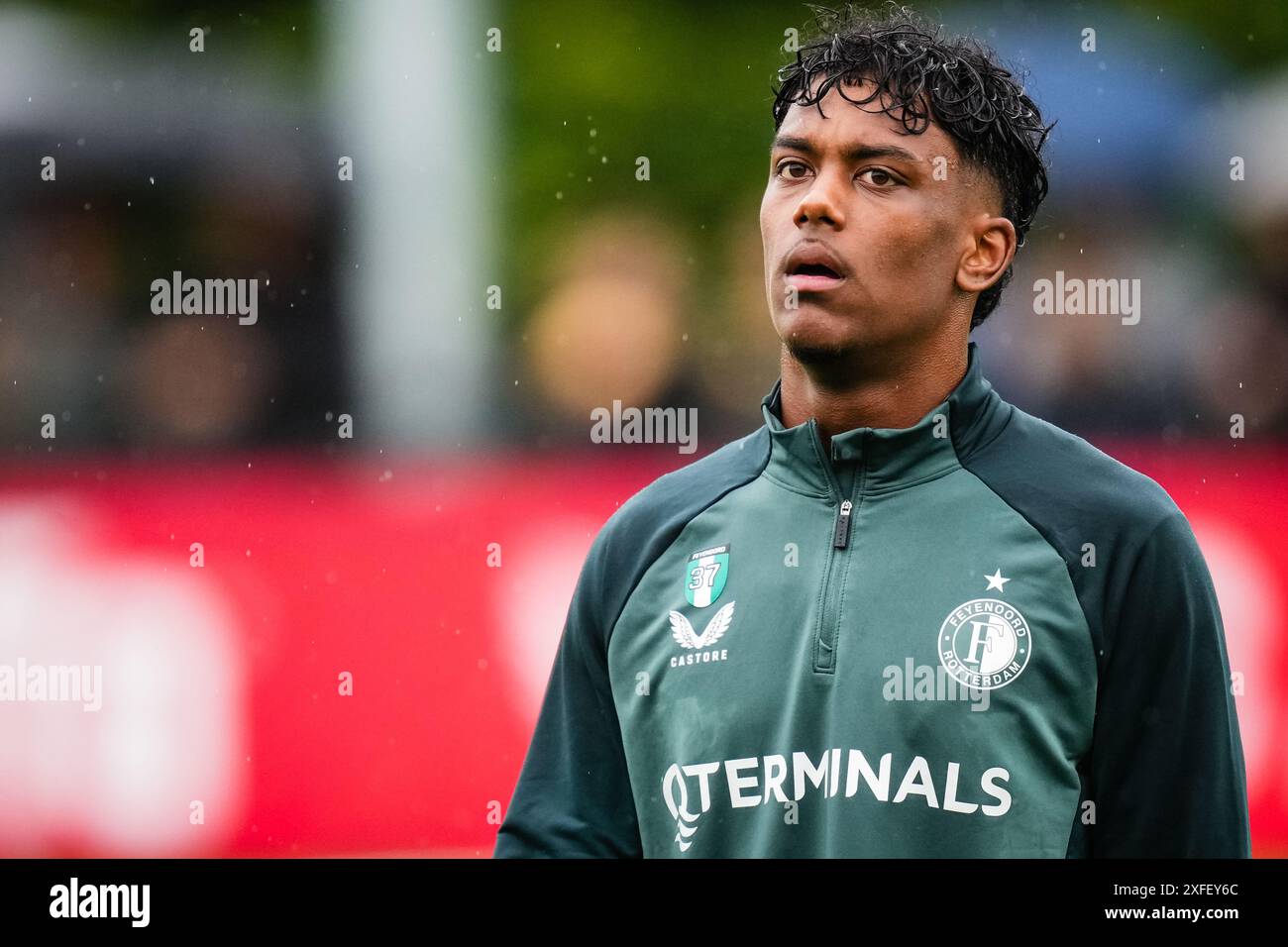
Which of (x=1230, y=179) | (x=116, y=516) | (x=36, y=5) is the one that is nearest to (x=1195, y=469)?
(x=1230, y=179)

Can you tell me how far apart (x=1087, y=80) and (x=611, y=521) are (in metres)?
3.65

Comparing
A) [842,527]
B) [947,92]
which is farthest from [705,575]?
[947,92]

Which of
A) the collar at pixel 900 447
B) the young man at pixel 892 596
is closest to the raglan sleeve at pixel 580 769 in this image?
the young man at pixel 892 596

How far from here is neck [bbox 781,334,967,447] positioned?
218 cm

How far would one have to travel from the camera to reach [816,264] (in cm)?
216

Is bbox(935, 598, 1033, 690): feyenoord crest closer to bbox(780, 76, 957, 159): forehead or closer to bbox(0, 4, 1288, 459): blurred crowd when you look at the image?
bbox(780, 76, 957, 159): forehead

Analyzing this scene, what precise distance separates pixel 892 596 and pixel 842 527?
127 millimetres

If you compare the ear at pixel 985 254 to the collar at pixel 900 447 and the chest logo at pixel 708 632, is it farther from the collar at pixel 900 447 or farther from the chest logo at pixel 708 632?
the chest logo at pixel 708 632

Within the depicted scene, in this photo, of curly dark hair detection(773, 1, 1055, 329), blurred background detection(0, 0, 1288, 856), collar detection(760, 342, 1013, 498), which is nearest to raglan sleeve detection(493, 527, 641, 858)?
collar detection(760, 342, 1013, 498)

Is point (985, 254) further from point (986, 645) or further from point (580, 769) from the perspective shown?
point (580, 769)

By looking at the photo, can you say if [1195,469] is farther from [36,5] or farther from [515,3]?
[36,5]

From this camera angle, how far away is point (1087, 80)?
521 cm

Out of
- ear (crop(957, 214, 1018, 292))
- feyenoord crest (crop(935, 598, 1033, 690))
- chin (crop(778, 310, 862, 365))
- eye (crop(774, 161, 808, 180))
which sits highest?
eye (crop(774, 161, 808, 180))

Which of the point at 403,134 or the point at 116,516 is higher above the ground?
the point at 403,134
